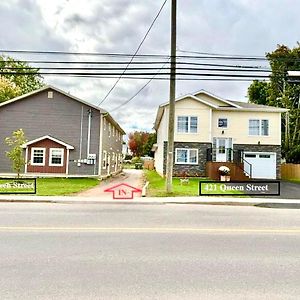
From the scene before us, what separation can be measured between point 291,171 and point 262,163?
479cm

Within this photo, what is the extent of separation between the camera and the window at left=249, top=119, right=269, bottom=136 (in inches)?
1236

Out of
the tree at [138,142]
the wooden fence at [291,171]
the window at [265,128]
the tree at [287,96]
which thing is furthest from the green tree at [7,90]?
the tree at [138,142]

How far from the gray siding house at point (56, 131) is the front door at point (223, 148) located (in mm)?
10374

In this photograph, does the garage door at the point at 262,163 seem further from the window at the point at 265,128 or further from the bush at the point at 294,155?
the bush at the point at 294,155

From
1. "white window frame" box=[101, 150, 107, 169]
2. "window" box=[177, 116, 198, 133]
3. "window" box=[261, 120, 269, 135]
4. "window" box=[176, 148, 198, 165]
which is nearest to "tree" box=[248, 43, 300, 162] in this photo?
"window" box=[261, 120, 269, 135]

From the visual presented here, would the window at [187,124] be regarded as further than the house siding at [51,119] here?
Yes

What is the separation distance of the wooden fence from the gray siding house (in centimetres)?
1865

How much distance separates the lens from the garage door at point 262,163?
102ft

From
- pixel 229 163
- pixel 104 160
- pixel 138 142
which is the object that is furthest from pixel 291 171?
pixel 138 142

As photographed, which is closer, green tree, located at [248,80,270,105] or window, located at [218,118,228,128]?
window, located at [218,118,228,128]

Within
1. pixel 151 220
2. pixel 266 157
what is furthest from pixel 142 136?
pixel 151 220

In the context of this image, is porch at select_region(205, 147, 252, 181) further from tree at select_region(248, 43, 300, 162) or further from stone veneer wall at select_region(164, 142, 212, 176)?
tree at select_region(248, 43, 300, 162)

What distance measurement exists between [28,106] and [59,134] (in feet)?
11.9

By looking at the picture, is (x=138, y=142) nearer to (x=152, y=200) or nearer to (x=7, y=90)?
(x=7, y=90)
